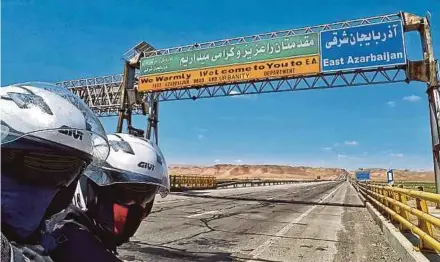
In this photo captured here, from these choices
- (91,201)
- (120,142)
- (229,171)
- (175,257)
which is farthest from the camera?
(229,171)

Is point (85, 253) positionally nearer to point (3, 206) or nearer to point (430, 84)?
point (3, 206)

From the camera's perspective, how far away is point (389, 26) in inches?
701

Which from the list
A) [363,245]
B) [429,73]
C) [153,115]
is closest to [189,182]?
[153,115]

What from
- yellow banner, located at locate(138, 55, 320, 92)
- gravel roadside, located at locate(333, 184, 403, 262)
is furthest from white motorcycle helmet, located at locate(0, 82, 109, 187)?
yellow banner, located at locate(138, 55, 320, 92)

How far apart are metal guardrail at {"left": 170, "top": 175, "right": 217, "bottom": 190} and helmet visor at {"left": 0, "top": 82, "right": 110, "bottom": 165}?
2720 centimetres

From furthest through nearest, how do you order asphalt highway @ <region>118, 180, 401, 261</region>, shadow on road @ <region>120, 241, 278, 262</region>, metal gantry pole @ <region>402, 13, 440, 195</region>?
metal gantry pole @ <region>402, 13, 440, 195</region>
asphalt highway @ <region>118, 180, 401, 261</region>
shadow on road @ <region>120, 241, 278, 262</region>

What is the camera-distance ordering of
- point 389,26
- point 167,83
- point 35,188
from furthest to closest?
point 167,83 → point 389,26 → point 35,188

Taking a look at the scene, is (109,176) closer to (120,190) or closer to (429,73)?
(120,190)

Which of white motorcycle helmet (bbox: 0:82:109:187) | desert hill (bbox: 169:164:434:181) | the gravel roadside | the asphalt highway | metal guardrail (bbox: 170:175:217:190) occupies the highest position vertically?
desert hill (bbox: 169:164:434:181)

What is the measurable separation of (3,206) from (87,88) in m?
35.7

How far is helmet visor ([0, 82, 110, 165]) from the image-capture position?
162 centimetres

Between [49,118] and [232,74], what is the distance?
759 inches

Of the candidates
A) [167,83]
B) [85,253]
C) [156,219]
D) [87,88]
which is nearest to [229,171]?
[87,88]

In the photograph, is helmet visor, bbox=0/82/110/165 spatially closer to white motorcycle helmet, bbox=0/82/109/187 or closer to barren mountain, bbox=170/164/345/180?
white motorcycle helmet, bbox=0/82/109/187
